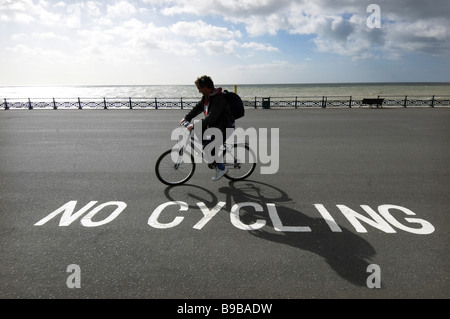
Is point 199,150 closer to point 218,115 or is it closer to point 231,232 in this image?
point 218,115

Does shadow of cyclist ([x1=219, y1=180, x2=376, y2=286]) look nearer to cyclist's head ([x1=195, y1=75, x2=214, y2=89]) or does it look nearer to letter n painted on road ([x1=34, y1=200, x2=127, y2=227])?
letter n painted on road ([x1=34, y1=200, x2=127, y2=227])

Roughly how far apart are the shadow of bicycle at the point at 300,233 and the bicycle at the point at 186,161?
311 mm

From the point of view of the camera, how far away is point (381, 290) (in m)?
2.58

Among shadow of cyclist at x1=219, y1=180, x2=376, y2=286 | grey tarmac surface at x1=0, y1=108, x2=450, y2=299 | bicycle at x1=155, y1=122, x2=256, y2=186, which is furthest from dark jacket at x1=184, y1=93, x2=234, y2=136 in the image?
shadow of cyclist at x1=219, y1=180, x2=376, y2=286

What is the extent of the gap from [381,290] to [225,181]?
144 inches

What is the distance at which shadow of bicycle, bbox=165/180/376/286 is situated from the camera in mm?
2980

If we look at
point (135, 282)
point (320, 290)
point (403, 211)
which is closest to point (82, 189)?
point (135, 282)

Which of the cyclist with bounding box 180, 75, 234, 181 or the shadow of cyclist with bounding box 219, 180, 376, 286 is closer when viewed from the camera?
the shadow of cyclist with bounding box 219, 180, 376, 286

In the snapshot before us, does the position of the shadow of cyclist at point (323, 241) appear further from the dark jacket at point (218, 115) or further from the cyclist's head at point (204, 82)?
the cyclist's head at point (204, 82)

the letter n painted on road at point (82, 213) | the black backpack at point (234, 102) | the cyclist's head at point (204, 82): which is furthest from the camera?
the black backpack at point (234, 102)

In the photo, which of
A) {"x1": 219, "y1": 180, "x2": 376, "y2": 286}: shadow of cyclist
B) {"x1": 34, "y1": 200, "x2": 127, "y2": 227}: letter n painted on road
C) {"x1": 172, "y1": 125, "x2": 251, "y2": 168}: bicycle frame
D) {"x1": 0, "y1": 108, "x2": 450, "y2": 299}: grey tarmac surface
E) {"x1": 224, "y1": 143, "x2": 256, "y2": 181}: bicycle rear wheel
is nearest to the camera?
{"x1": 0, "y1": 108, "x2": 450, "y2": 299}: grey tarmac surface

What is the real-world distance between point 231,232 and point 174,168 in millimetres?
2317

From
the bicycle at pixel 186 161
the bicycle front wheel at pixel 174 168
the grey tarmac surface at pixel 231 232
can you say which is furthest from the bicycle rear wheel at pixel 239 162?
the bicycle front wheel at pixel 174 168

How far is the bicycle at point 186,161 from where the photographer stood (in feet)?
17.9
